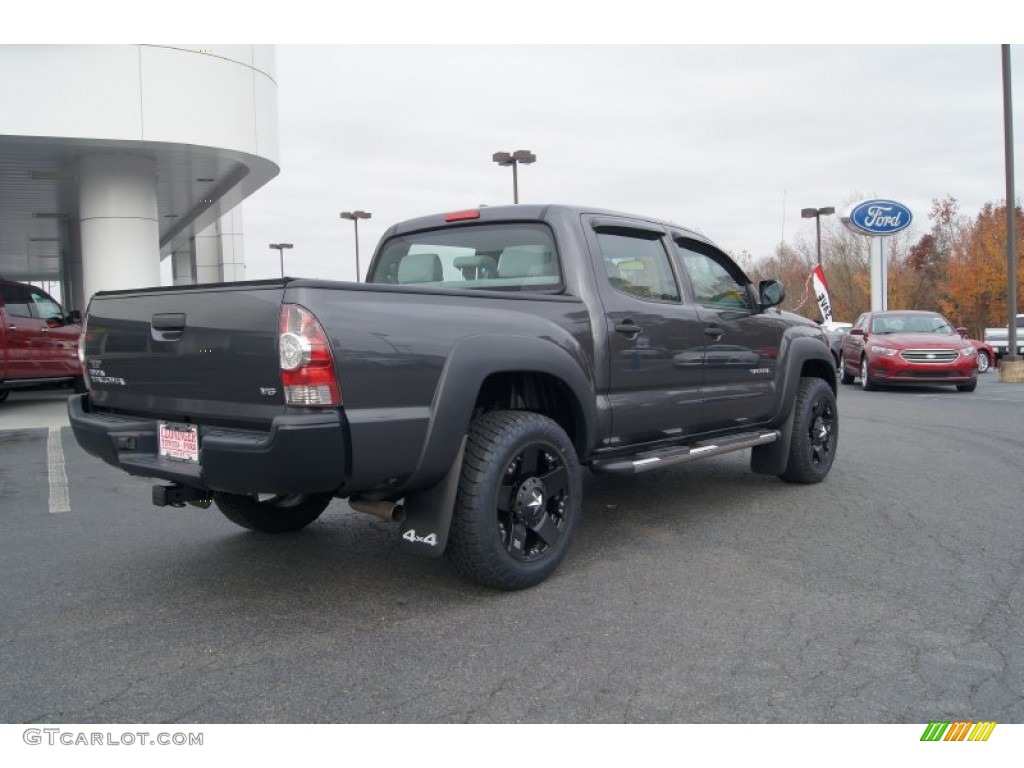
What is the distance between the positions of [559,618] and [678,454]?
1518mm

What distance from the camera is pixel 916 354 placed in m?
14.6

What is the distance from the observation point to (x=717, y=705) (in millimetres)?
2863

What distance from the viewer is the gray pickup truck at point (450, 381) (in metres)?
3.32

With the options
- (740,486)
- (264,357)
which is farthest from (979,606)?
(264,357)

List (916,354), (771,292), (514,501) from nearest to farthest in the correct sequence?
1. (514,501)
2. (771,292)
3. (916,354)

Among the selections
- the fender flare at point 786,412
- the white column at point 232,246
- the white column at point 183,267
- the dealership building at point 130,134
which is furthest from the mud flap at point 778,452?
the white column at point 183,267

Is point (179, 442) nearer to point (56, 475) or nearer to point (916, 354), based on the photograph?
point (56, 475)

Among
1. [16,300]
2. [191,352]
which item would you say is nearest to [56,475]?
[191,352]

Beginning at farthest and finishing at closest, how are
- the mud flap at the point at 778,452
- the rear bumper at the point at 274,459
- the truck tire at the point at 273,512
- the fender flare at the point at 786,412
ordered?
1. the mud flap at the point at 778,452
2. the fender flare at the point at 786,412
3. the truck tire at the point at 273,512
4. the rear bumper at the point at 274,459

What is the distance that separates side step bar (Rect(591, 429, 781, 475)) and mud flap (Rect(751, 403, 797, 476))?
0.21m

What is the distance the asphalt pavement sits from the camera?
2.92 meters

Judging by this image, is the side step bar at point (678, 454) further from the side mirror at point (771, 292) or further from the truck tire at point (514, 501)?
the side mirror at point (771, 292)

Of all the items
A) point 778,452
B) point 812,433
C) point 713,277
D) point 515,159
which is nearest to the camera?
point 713,277

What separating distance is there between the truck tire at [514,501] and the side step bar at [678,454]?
331 mm
